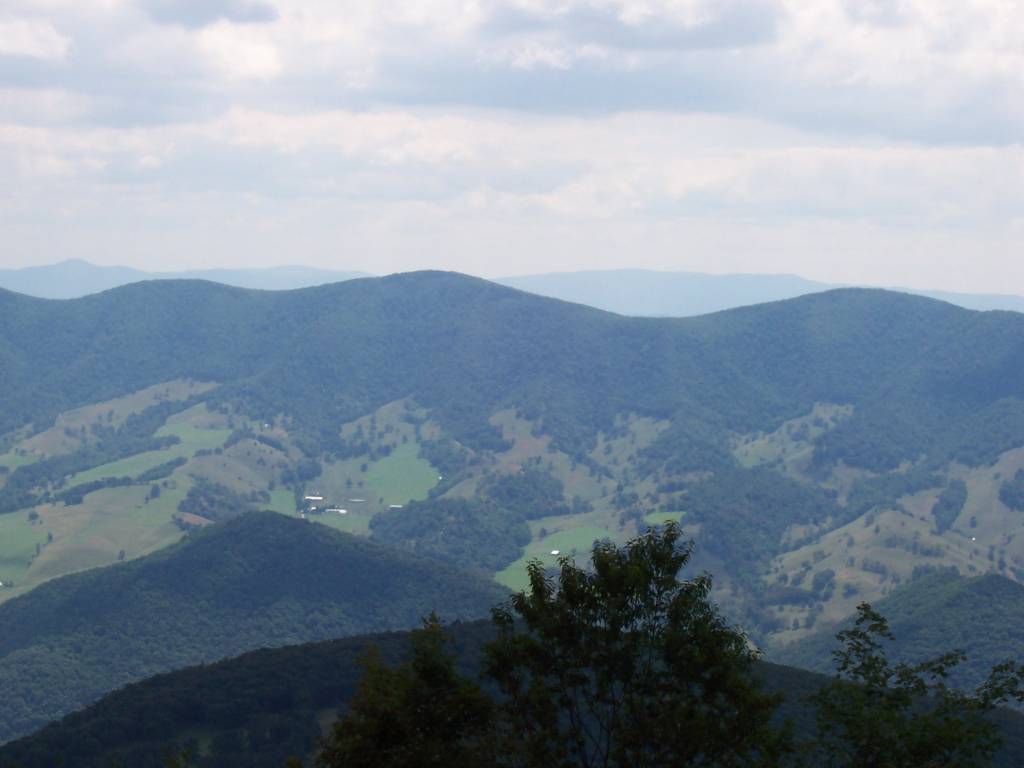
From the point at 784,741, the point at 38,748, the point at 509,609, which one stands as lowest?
the point at 38,748

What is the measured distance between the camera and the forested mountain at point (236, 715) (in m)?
124

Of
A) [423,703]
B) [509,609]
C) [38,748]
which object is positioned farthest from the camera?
[38,748]

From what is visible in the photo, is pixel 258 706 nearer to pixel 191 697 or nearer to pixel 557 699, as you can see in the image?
pixel 191 697

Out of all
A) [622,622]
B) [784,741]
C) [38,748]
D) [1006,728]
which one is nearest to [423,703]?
[622,622]

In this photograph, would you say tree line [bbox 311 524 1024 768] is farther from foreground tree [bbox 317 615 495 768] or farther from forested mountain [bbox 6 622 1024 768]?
forested mountain [bbox 6 622 1024 768]

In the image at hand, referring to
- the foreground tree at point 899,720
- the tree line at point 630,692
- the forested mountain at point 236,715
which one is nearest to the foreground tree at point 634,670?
the tree line at point 630,692

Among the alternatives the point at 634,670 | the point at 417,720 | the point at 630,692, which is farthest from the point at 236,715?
the point at 417,720

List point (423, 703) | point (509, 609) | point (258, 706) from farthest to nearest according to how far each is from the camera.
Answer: point (258, 706) → point (509, 609) → point (423, 703)

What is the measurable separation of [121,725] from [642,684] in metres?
102

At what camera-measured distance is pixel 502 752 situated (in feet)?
130

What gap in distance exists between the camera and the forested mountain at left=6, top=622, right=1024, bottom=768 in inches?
4870

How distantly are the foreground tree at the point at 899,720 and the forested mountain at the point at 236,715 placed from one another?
79.1 metres

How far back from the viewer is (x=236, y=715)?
133750 millimetres

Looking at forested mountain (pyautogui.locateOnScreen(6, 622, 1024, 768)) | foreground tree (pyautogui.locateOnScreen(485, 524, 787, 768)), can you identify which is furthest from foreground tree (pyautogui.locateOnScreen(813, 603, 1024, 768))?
forested mountain (pyautogui.locateOnScreen(6, 622, 1024, 768))
